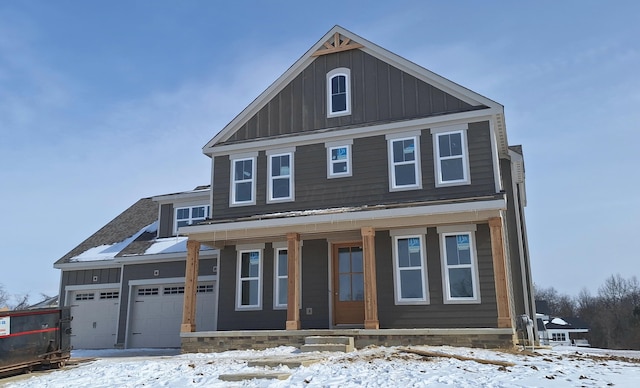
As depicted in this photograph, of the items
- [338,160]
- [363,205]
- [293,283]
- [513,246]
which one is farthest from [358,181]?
[513,246]

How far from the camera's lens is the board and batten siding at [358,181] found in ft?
46.2

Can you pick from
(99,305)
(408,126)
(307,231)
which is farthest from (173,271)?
(408,126)

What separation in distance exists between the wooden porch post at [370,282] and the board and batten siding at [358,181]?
1.49 meters

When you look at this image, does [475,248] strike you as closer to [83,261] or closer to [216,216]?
[216,216]

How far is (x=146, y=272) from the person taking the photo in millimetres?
19406

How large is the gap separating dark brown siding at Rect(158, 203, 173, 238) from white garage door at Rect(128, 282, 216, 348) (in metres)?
2.31

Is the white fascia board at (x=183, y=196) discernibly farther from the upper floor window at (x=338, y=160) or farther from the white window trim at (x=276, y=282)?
the upper floor window at (x=338, y=160)

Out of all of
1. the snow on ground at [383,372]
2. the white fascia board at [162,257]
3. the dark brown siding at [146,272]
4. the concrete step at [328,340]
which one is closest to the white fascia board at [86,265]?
the white fascia board at [162,257]

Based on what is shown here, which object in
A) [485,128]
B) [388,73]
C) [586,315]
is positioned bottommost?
[586,315]

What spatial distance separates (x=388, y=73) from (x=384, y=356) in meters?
8.38

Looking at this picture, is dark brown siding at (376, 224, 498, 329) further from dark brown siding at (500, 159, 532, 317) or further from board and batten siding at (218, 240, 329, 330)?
dark brown siding at (500, 159, 532, 317)

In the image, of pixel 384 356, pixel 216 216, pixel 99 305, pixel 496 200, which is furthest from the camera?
pixel 99 305

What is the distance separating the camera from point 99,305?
20250mm

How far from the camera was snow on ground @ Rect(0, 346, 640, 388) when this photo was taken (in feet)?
26.2
